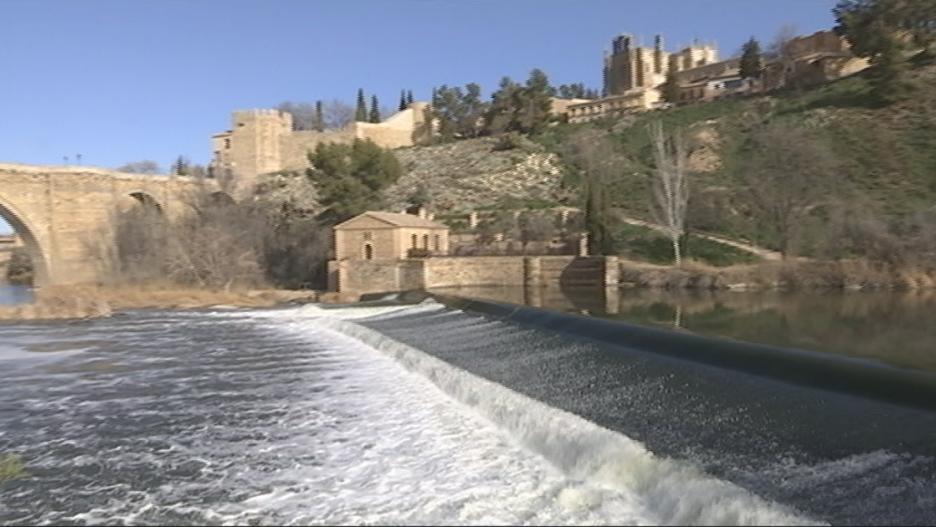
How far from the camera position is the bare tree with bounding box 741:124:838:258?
31.2 metres

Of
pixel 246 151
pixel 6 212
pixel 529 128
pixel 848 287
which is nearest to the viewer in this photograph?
pixel 848 287

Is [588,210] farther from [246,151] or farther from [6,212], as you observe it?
[246,151]

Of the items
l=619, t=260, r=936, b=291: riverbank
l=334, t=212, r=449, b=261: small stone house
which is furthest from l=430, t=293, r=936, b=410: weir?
l=334, t=212, r=449, b=261: small stone house

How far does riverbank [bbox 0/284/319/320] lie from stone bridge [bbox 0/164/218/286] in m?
5.43

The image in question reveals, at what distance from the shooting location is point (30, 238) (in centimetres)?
3841

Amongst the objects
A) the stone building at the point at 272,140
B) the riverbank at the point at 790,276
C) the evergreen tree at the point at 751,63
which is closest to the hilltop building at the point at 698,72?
the evergreen tree at the point at 751,63

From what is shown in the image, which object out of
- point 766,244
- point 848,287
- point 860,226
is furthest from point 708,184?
point 848,287

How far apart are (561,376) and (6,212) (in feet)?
118

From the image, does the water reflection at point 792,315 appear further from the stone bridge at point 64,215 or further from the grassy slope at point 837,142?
the stone bridge at point 64,215

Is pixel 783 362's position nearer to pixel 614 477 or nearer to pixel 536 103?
pixel 614 477

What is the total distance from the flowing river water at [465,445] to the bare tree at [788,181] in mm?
22138

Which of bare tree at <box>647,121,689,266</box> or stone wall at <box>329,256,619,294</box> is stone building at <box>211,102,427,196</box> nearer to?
stone wall at <box>329,256,619,294</box>

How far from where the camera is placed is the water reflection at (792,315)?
12148 millimetres

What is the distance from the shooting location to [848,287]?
25.0 metres
